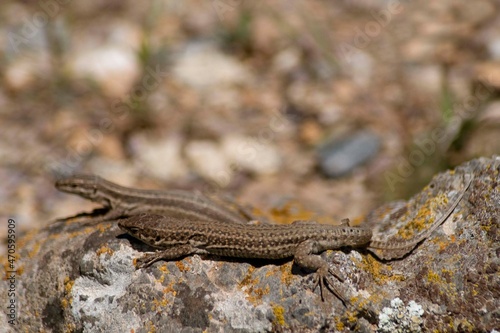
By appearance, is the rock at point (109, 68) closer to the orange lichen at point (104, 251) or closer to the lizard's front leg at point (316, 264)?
the orange lichen at point (104, 251)

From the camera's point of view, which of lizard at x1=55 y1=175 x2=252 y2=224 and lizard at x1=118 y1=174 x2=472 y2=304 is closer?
lizard at x1=118 y1=174 x2=472 y2=304

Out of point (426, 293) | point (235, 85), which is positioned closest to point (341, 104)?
point (235, 85)

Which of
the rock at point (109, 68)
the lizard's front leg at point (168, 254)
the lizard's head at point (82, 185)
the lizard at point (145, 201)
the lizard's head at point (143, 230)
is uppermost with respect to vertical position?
the rock at point (109, 68)

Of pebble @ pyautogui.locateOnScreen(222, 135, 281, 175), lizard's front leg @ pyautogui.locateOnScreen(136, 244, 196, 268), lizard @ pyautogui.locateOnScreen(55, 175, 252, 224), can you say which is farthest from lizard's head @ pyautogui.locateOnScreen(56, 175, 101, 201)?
pebble @ pyautogui.locateOnScreen(222, 135, 281, 175)

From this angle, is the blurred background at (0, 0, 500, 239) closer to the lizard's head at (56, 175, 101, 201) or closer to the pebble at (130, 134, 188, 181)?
the pebble at (130, 134, 188, 181)

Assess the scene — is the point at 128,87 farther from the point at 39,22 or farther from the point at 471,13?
the point at 471,13

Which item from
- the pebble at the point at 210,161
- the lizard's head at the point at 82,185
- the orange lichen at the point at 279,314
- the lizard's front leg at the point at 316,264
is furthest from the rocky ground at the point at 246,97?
the orange lichen at the point at 279,314
